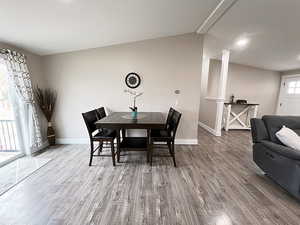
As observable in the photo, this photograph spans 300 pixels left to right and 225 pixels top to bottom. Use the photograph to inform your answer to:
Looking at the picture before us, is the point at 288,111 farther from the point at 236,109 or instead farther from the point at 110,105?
the point at 110,105

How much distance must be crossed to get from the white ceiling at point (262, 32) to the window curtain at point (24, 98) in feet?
12.7

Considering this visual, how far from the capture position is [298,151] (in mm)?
1802

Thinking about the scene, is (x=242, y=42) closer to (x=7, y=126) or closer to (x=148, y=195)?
(x=148, y=195)

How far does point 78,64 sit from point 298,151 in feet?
13.8

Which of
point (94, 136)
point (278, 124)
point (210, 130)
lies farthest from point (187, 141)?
point (94, 136)

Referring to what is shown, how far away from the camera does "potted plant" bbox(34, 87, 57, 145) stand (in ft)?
10.6

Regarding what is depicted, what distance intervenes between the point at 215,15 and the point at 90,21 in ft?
7.07

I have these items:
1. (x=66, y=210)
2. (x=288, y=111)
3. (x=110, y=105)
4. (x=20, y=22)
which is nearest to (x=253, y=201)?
(x=66, y=210)

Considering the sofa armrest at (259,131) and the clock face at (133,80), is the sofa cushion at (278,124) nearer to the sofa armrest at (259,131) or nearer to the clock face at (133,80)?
the sofa armrest at (259,131)

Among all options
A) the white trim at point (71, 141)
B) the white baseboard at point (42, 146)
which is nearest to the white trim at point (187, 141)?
the white trim at point (71, 141)

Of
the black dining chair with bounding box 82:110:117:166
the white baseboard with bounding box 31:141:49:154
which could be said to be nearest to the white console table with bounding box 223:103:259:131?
the black dining chair with bounding box 82:110:117:166

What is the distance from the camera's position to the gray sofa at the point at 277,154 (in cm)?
172

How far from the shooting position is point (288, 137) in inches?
79.0

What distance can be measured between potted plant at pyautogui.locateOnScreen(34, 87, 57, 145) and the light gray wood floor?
1002mm
